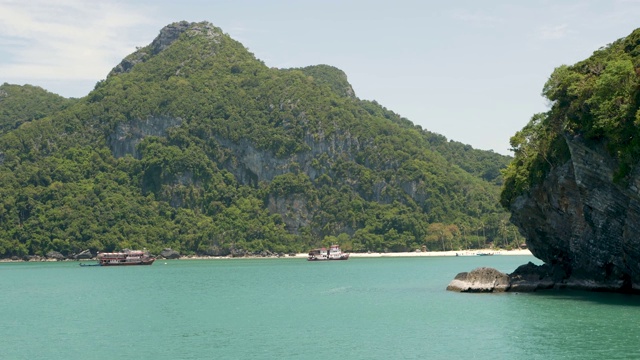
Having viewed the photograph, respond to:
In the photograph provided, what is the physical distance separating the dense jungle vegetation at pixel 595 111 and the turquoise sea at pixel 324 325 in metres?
9.62

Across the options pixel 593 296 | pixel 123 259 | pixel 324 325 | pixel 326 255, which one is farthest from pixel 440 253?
pixel 324 325

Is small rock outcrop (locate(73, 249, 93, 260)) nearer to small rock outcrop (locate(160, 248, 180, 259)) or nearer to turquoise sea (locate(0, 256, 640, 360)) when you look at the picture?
small rock outcrop (locate(160, 248, 180, 259))

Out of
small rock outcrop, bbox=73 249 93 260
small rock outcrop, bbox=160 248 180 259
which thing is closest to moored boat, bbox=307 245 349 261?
small rock outcrop, bbox=160 248 180 259

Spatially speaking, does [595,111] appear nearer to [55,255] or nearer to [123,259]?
[123,259]

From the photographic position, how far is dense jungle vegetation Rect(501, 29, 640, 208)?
47375 mm

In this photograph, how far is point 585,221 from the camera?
188 ft

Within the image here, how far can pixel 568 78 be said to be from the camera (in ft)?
180

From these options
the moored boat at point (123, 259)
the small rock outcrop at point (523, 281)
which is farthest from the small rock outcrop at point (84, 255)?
the small rock outcrop at point (523, 281)

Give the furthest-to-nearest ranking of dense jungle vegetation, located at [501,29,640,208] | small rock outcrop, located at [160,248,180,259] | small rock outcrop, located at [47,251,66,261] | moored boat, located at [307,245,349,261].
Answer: small rock outcrop, located at [160,248,180,259] < small rock outcrop, located at [47,251,66,261] < moored boat, located at [307,245,349,261] < dense jungle vegetation, located at [501,29,640,208]

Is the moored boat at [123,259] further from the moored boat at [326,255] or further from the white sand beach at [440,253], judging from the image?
the white sand beach at [440,253]

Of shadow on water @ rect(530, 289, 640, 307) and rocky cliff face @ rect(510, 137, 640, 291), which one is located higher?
rocky cliff face @ rect(510, 137, 640, 291)

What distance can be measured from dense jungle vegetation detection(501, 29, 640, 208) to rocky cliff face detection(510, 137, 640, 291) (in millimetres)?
893

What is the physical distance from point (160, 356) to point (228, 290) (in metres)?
38.5

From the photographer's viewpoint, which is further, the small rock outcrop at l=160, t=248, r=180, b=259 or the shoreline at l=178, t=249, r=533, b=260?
the small rock outcrop at l=160, t=248, r=180, b=259
